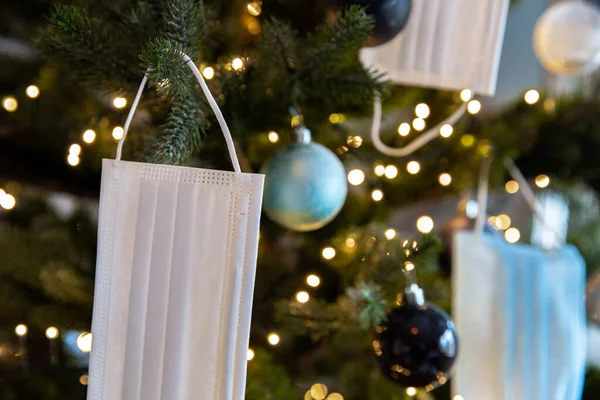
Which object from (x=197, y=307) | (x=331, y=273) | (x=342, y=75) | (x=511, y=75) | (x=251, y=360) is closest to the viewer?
(x=197, y=307)

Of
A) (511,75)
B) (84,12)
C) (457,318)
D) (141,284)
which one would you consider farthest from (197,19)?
(511,75)

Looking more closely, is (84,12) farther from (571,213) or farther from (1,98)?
(571,213)

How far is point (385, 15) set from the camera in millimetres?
498

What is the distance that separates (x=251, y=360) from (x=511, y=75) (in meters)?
0.91

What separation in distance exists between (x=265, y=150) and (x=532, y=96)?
40 centimetres

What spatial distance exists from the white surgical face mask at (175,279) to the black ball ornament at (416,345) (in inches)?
8.2

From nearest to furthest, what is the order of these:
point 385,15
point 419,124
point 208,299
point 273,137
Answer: point 208,299, point 385,15, point 273,137, point 419,124

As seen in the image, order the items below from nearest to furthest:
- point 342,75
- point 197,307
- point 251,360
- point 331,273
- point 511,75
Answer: point 197,307
point 342,75
point 251,360
point 331,273
point 511,75

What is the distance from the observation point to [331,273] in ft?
2.45

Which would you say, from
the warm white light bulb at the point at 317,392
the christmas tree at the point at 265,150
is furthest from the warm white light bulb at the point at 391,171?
the warm white light bulb at the point at 317,392

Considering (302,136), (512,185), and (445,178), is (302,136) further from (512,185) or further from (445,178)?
(512,185)

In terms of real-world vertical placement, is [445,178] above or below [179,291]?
above

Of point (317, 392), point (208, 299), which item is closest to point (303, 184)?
point (208, 299)

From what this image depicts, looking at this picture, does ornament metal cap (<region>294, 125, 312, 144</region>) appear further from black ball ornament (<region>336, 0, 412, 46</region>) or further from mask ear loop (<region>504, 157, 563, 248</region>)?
mask ear loop (<region>504, 157, 563, 248</region>)
